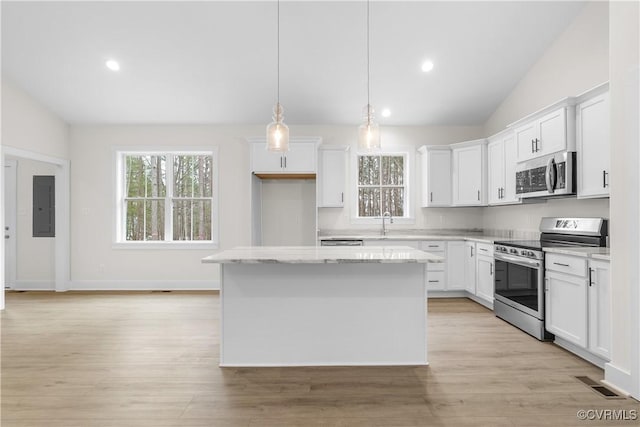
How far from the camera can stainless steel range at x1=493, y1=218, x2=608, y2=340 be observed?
360 cm

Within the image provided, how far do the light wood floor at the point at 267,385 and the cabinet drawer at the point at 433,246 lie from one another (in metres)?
1.52

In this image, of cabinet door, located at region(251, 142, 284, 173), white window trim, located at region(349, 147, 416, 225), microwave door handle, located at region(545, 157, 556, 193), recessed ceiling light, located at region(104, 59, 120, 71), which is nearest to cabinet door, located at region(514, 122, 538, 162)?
microwave door handle, located at region(545, 157, 556, 193)

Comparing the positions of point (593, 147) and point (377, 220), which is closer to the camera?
point (593, 147)

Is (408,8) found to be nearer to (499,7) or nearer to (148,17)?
(499,7)

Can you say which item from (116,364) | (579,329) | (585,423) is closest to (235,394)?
(116,364)

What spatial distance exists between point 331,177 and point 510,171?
2.41 meters

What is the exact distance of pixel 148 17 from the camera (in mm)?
4250

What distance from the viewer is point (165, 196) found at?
20.8 ft

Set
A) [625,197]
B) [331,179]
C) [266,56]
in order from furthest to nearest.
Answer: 1. [331,179]
2. [266,56]
3. [625,197]

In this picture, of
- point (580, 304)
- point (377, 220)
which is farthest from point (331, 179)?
point (580, 304)

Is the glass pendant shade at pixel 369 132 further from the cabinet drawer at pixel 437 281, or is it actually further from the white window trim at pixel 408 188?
the white window trim at pixel 408 188

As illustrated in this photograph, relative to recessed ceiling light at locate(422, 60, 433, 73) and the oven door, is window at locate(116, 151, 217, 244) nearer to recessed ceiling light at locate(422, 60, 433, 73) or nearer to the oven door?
recessed ceiling light at locate(422, 60, 433, 73)

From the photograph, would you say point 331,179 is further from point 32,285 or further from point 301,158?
point 32,285

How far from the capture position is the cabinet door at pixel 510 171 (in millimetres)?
4779
